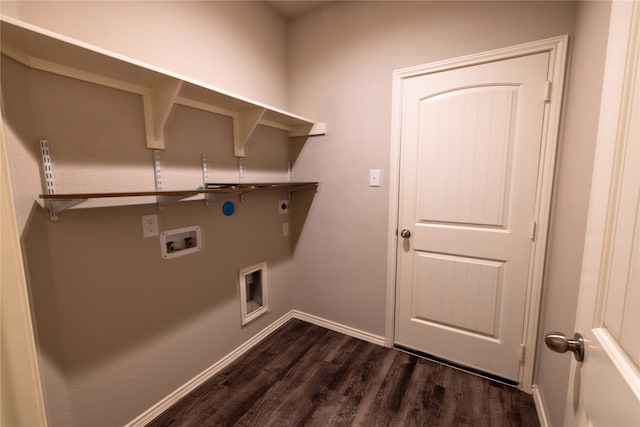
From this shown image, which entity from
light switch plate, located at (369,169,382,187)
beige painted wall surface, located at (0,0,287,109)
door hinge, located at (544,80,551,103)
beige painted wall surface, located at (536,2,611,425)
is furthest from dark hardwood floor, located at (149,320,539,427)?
beige painted wall surface, located at (0,0,287,109)

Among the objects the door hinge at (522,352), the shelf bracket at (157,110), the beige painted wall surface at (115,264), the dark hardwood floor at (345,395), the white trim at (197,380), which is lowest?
the dark hardwood floor at (345,395)

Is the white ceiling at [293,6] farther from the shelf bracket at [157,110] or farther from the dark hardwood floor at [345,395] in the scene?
the dark hardwood floor at [345,395]

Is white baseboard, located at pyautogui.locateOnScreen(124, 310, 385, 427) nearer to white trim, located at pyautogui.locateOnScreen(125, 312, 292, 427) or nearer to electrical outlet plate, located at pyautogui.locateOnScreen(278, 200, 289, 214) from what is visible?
white trim, located at pyautogui.locateOnScreen(125, 312, 292, 427)

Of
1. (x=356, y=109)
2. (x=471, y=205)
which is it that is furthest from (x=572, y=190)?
(x=356, y=109)

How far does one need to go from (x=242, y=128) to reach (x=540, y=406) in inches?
98.3

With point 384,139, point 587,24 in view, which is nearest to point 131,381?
point 384,139

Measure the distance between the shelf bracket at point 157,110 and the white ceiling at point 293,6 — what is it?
133cm

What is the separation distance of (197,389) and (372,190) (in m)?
1.80

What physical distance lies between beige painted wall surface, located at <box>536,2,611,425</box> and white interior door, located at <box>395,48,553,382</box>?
0.39 feet

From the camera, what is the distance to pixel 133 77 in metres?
1.24

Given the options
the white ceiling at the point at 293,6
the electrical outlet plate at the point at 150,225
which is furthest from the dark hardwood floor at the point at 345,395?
the white ceiling at the point at 293,6

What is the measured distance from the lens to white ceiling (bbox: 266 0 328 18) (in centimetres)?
209

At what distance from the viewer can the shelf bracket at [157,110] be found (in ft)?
4.39

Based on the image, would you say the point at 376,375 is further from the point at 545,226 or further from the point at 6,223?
the point at 6,223
